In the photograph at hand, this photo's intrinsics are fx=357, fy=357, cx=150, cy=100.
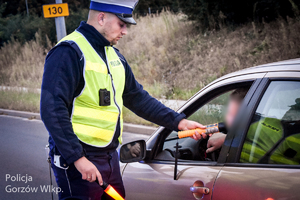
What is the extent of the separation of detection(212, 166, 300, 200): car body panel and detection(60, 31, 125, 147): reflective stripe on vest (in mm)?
790

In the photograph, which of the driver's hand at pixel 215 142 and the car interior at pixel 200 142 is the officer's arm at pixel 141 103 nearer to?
the car interior at pixel 200 142

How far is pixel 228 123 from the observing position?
2.26 metres

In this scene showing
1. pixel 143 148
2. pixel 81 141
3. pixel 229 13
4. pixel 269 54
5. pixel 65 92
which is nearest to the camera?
pixel 65 92

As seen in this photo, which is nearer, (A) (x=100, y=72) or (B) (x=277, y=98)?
(B) (x=277, y=98)

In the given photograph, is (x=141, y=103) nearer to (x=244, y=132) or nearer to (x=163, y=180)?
(x=163, y=180)

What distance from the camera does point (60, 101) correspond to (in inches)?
81.0

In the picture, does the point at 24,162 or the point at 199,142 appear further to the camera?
the point at 24,162

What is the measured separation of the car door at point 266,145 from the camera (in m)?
1.77

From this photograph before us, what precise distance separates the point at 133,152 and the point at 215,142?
0.58 m

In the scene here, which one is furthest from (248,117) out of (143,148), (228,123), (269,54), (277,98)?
(269,54)

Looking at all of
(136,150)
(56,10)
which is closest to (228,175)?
(136,150)

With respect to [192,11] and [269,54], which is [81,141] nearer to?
[269,54]

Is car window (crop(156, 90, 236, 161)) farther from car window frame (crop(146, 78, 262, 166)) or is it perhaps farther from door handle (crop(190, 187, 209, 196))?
door handle (crop(190, 187, 209, 196))

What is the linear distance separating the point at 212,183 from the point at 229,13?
440 inches
